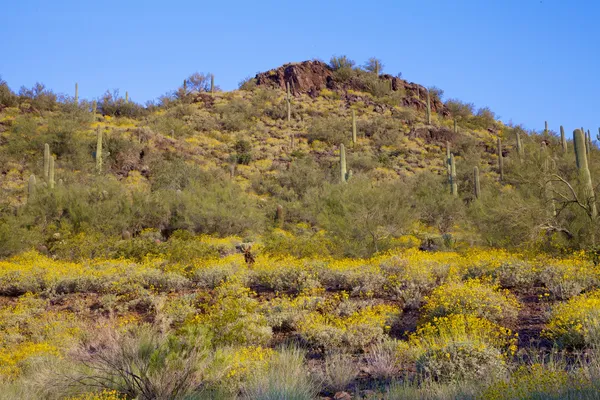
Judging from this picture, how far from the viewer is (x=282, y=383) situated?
4484mm

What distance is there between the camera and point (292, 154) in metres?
35.1

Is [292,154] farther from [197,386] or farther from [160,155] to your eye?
[197,386]

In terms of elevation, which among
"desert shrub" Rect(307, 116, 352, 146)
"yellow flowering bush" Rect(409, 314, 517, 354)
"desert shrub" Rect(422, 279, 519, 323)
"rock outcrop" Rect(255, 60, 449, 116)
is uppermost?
"rock outcrop" Rect(255, 60, 449, 116)

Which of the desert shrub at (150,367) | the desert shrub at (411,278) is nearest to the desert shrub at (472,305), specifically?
the desert shrub at (411,278)

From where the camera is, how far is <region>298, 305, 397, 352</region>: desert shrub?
→ 652 centimetres

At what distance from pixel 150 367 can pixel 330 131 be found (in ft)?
114

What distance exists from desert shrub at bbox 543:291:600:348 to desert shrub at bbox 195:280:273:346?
353 cm

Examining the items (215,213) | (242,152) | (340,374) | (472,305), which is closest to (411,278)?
(472,305)

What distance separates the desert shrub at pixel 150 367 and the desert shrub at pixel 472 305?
337cm

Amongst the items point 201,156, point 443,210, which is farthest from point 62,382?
point 201,156

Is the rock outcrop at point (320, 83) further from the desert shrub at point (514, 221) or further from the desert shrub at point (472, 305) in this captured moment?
the desert shrub at point (472, 305)

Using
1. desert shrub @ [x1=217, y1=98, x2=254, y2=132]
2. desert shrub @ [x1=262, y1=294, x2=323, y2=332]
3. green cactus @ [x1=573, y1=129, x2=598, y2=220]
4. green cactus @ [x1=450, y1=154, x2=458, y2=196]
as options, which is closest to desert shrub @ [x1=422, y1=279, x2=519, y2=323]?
desert shrub @ [x1=262, y1=294, x2=323, y2=332]

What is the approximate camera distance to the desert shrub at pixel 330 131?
3834cm

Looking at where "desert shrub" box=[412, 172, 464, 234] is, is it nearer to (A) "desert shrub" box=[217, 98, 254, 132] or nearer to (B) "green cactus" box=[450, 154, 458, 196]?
(B) "green cactus" box=[450, 154, 458, 196]
